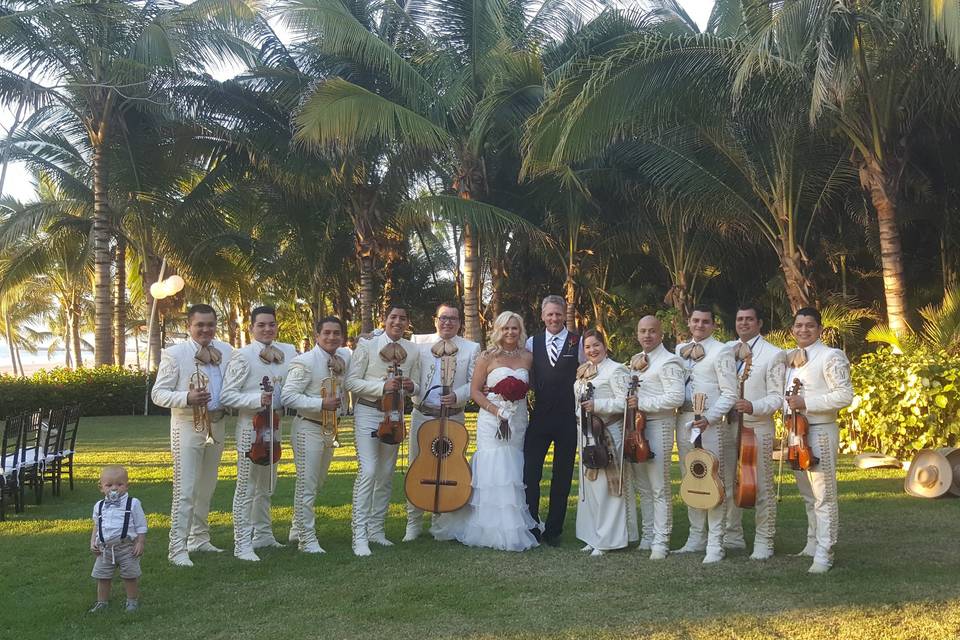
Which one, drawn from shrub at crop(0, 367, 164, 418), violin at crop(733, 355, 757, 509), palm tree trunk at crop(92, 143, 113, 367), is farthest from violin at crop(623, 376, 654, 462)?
shrub at crop(0, 367, 164, 418)

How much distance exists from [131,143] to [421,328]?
1282 cm

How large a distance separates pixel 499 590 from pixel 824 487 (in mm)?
2326

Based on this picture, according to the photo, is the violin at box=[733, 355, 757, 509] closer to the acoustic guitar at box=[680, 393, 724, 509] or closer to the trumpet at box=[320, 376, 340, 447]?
the acoustic guitar at box=[680, 393, 724, 509]

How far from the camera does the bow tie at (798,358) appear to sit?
6723 mm

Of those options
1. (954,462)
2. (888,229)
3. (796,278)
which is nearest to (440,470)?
(954,462)

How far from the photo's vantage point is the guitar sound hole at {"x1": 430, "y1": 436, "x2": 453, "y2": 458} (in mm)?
7691

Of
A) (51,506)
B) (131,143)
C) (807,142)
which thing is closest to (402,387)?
(51,506)

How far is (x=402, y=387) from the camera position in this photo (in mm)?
7469

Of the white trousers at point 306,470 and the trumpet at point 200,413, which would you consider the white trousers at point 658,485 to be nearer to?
the white trousers at point 306,470

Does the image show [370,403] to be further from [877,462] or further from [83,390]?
[83,390]

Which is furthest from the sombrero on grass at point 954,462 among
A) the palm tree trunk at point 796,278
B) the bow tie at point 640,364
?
the palm tree trunk at point 796,278

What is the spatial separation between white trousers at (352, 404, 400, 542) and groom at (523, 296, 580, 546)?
115cm

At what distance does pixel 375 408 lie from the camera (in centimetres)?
759

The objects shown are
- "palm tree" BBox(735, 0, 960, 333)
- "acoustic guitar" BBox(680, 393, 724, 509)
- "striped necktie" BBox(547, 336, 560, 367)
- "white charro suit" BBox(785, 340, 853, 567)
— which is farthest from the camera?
"palm tree" BBox(735, 0, 960, 333)
